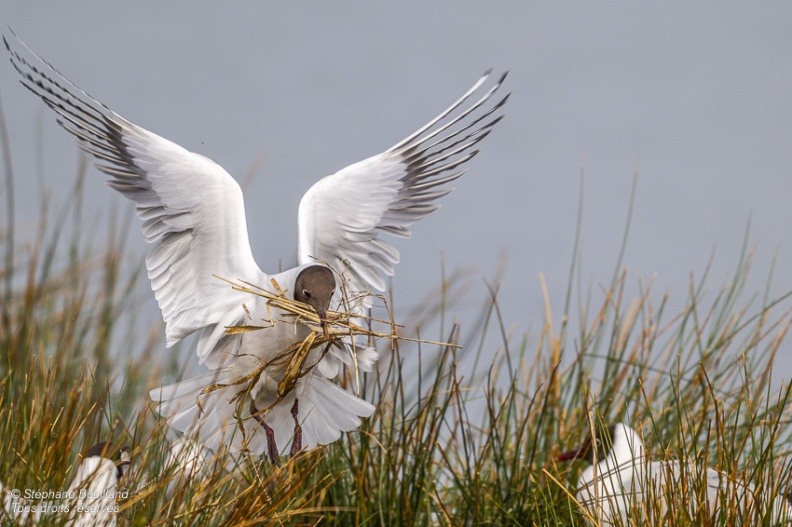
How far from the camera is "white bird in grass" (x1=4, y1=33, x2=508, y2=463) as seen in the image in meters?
3.81

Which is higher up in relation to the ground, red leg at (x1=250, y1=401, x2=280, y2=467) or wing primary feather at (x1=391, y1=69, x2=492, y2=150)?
wing primary feather at (x1=391, y1=69, x2=492, y2=150)

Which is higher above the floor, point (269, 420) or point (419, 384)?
point (419, 384)

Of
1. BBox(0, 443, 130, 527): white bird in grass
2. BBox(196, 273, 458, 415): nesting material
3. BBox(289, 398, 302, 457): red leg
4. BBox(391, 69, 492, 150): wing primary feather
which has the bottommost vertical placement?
BBox(0, 443, 130, 527): white bird in grass

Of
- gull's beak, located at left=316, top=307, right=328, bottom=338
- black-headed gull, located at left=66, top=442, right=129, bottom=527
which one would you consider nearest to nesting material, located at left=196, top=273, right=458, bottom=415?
gull's beak, located at left=316, top=307, right=328, bottom=338

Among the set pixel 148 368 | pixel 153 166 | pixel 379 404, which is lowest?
pixel 148 368

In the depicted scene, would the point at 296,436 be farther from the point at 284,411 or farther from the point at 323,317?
the point at 323,317

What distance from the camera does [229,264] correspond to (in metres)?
3.89

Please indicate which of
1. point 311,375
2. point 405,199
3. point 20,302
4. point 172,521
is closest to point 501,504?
point 311,375

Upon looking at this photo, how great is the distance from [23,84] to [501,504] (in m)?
2.25

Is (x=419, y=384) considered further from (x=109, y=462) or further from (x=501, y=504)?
(x=109, y=462)

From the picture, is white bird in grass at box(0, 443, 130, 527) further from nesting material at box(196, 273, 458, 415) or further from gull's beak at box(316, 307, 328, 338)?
gull's beak at box(316, 307, 328, 338)

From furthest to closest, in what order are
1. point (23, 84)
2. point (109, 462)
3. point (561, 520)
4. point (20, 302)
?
1. point (20, 302)
2. point (23, 84)
3. point (561, 520)
4. point (109, 462)

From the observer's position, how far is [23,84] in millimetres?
3885

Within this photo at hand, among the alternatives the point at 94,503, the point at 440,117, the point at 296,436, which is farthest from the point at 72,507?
the point at 440,117
